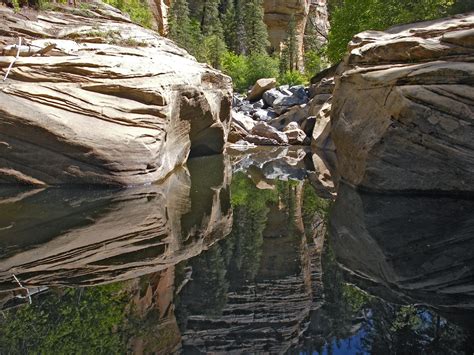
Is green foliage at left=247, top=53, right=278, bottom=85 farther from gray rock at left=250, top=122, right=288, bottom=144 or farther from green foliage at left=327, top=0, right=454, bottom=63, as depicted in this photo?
gray rock at left=250, top=122, right=288, bottom=144

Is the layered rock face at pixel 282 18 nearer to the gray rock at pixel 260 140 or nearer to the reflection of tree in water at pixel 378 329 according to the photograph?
the gray rock at pixel 260 140

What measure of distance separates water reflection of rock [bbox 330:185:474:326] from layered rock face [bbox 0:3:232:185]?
17.6 ft

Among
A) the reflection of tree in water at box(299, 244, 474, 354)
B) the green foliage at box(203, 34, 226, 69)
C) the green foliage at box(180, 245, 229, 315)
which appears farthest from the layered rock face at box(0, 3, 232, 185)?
the green foliage at box(203, 34, 226, 69)

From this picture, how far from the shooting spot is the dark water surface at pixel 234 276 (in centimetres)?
385

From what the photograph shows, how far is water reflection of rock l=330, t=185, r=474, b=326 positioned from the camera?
4.79 metres

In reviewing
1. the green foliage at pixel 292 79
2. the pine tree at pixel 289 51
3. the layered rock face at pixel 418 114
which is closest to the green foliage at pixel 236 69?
the green foliage at pixel 292 79

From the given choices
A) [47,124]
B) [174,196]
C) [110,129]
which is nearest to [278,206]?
[174,196]

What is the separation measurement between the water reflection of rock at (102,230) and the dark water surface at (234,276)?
0.03 metres

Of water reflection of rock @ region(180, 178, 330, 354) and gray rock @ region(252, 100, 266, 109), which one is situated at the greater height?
water reflection of rock @ region(180, 178, 330, 354)

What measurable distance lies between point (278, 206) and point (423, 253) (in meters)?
3.82

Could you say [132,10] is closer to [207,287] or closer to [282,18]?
[207,287]

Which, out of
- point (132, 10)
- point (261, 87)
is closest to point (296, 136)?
point (132, 10)

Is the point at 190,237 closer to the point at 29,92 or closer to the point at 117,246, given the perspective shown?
the point at 117,246

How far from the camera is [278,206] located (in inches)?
376
